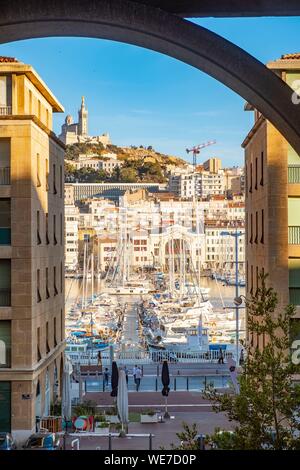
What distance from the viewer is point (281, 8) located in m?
4.22

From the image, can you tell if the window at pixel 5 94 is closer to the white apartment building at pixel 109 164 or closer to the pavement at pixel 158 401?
the pavement at pixel 158 401

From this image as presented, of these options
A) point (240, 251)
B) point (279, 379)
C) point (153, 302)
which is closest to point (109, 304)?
point (153, 302)

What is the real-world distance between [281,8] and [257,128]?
9.97 metres

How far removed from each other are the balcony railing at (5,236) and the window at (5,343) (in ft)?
4.47

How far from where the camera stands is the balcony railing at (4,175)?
517 inches

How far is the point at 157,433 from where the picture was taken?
1339 centimetres

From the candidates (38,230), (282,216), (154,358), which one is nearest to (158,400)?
(38,230)

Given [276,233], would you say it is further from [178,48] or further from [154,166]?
[154,166]

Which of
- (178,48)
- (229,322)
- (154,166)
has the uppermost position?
(154,166)

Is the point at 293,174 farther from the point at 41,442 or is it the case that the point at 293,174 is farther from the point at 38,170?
the point at 41,442

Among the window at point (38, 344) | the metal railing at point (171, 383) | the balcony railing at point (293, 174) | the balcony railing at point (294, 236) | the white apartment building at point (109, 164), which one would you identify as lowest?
the metal railing at point (171, 383)

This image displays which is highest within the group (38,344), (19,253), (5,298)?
(19,253)

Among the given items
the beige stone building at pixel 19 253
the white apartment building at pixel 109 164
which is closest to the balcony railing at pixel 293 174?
the beige stone building at pixel 19 253

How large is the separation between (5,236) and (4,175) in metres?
1.06
